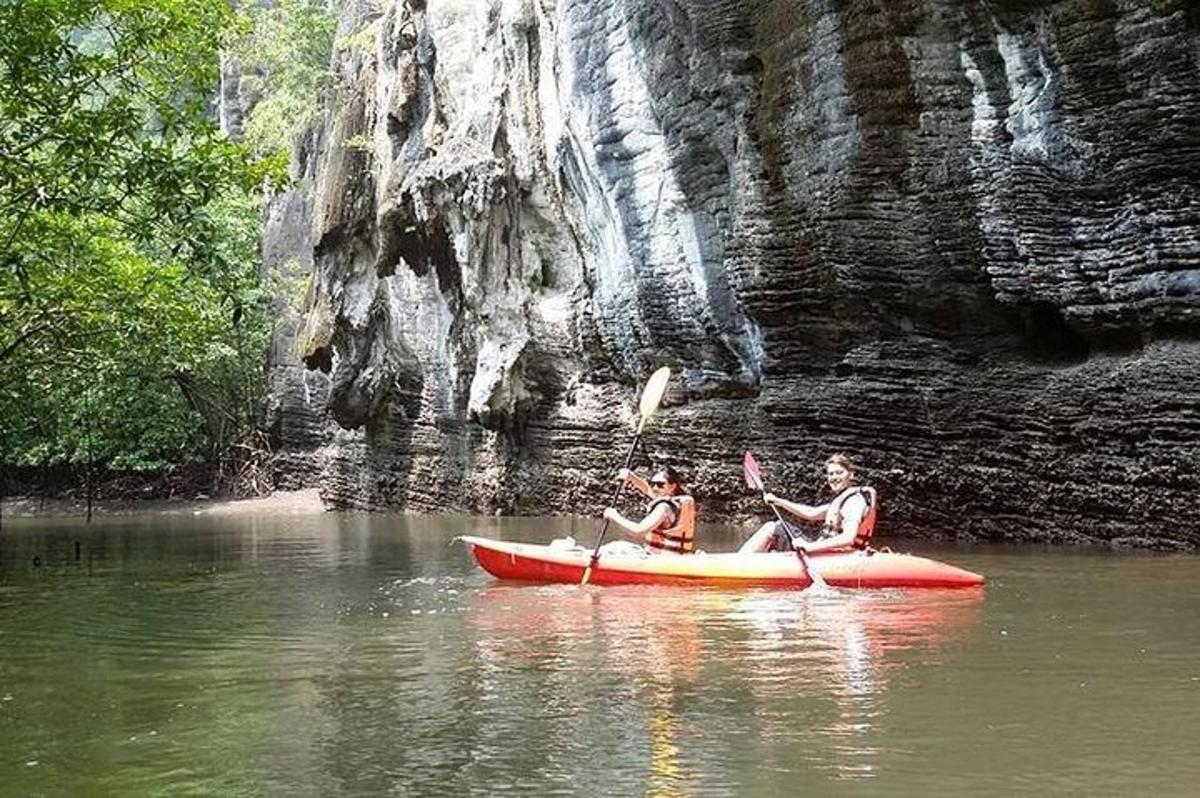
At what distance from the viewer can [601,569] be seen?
10.2 m

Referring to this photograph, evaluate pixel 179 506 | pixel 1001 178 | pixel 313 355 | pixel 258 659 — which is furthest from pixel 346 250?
pixel 258 659

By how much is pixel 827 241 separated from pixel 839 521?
3962 mm

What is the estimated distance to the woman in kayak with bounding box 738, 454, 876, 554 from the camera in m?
9.90

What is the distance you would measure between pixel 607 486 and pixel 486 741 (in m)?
13.6

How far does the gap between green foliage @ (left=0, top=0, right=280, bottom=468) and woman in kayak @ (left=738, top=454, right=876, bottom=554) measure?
4.27 meters

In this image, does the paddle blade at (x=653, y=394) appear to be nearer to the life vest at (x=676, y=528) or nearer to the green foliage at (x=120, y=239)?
the life vest at (x=676, y=528)

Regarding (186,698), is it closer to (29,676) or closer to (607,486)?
(29,676)

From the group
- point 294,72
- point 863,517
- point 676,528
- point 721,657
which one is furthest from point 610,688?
point 294,72

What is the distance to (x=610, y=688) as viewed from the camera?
5969 mm

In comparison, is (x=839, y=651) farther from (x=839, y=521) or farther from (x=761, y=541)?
(x=761, y=541)

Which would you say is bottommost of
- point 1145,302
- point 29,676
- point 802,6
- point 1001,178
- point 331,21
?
point 29,676

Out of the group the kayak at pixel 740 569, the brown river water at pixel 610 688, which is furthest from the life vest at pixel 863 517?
the brown river water at pixel 610 688

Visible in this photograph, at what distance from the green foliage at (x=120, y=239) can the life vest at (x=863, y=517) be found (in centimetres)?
456

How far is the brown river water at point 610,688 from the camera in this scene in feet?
14.5
